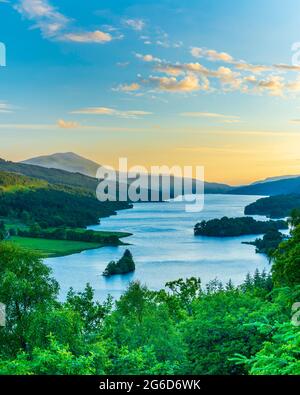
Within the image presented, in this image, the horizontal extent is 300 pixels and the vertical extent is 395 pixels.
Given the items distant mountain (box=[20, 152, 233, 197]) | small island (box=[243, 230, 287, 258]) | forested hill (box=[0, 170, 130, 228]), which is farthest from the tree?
small island (box=[243, 230, 287, 258])

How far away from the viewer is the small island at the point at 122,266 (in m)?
21.5

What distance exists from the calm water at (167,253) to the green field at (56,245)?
1.28 ft

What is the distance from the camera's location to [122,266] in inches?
844

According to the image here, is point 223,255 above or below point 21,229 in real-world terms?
below

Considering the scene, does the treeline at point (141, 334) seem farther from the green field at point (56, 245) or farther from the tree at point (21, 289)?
the green field at point (56, 245)

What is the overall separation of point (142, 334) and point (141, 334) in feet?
0.07

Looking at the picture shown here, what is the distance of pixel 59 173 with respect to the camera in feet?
96.1

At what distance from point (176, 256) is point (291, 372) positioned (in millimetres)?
18484

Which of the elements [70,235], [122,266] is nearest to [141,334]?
[122,266]

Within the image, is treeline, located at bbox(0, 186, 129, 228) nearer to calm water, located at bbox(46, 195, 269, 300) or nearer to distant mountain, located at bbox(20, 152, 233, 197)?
calm water, located at bbox(46, 195, 269, 300)

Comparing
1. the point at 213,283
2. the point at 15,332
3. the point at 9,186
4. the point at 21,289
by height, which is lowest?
the point at 213,283

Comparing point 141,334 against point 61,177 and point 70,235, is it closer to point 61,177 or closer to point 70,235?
point 70,235
